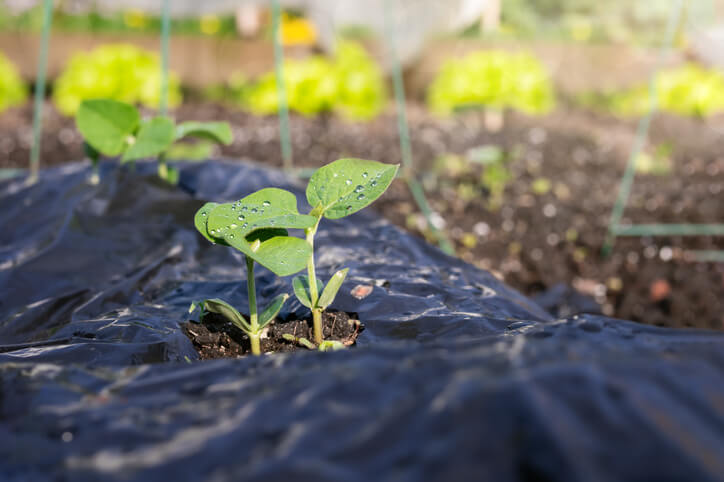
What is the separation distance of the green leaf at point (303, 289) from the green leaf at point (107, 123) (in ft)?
2.26

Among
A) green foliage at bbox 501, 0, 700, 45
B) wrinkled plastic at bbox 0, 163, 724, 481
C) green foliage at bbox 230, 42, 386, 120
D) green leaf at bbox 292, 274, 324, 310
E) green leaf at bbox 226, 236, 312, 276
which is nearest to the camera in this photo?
wrinkled plastic at bbox 0, 163, 724, 481

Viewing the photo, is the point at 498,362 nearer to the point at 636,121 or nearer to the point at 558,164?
the point at 558,164

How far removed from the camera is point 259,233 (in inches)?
31.3

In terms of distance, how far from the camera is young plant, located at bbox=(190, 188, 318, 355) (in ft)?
2.40

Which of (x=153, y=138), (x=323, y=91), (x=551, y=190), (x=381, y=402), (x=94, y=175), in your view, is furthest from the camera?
(x=323, y=91)

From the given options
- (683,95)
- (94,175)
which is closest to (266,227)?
(94,175)

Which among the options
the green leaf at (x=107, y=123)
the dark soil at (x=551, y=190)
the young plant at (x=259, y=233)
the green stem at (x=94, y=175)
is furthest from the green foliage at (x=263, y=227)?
the dark soil at (x=551, y=190)

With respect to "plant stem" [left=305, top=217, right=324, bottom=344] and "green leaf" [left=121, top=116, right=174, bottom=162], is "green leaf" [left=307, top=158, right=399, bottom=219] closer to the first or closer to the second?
"plant stem" [left=305, top=217, right=324, bottom=344]

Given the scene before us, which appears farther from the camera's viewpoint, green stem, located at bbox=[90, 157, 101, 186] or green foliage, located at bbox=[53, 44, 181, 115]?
green foliage, located at bbox=[53, 44, 181, 115]

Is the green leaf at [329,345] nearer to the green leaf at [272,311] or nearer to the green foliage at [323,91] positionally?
the green leaf at [272,311]

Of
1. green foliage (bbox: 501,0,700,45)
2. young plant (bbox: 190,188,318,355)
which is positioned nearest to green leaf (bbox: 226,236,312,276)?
young plant (bbox: 190,188,318,355)

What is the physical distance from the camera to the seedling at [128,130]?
49.8 inches

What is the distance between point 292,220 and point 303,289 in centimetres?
13

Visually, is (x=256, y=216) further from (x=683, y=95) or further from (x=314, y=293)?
(x=683, y=95)
